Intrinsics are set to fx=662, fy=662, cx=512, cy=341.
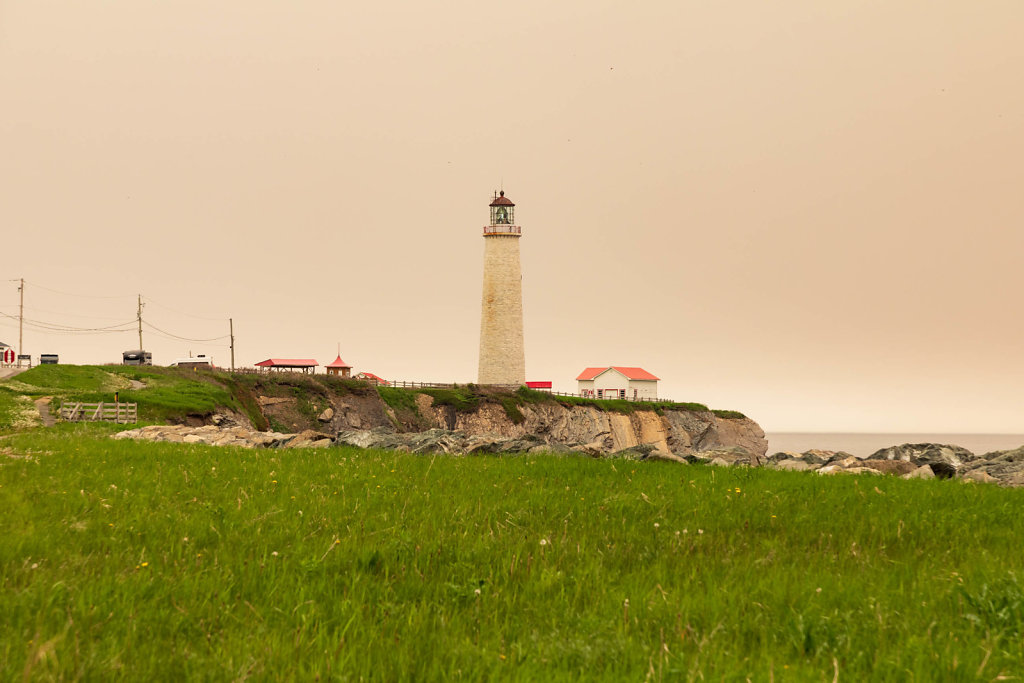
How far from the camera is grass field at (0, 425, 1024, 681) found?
4.60 m

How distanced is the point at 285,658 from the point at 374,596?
1.55 m

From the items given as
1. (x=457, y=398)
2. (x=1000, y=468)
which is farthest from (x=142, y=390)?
(x=1000, y=468)

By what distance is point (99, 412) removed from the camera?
39688mm

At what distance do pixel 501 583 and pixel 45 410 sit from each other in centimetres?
4570

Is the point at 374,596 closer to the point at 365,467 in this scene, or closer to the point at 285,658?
the point at 285,658

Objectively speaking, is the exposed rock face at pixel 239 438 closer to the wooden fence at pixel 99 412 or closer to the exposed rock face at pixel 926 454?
the wooden fence at pixel 99 412

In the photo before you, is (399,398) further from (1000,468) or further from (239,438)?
(1000,468)

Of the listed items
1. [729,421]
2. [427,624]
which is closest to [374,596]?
[427,624]

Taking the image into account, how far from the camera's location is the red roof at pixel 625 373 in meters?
119

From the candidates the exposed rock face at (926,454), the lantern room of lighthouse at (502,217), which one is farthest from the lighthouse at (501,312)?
the exposed rock face at (926,454)

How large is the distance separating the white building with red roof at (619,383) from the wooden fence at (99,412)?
8681cm

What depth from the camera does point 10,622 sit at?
15.8ft

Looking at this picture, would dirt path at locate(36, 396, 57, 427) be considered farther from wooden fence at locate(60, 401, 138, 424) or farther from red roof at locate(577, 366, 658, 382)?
red roof at locate(577, 366, 658, 382)

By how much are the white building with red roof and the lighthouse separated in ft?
116
